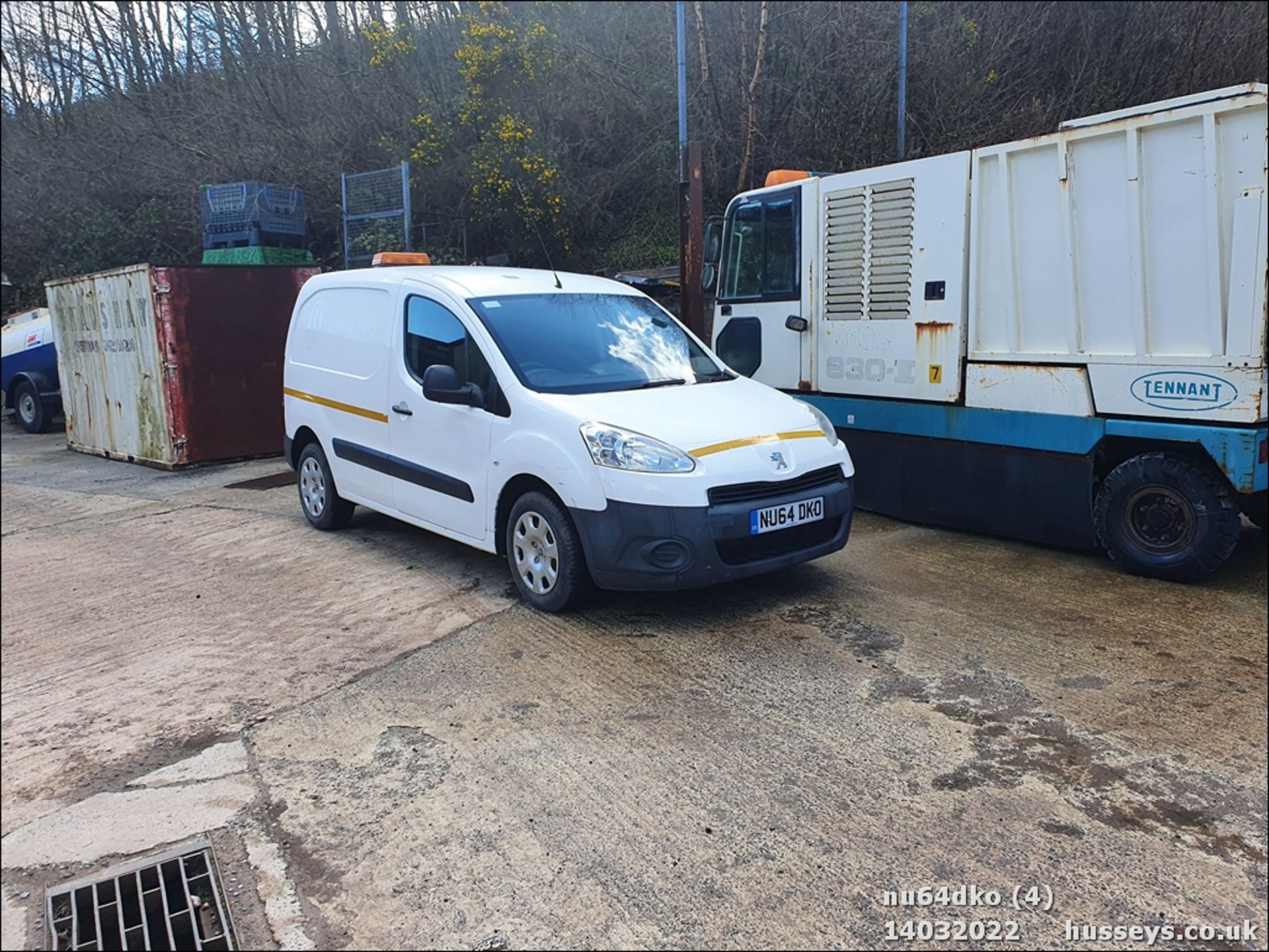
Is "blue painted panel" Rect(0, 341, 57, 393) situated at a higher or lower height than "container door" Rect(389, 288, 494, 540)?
higher

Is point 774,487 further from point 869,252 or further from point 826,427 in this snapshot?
point 869,252

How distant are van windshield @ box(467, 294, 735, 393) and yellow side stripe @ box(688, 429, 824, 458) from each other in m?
0.77

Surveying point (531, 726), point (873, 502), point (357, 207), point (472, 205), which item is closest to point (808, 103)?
point (472, 205)

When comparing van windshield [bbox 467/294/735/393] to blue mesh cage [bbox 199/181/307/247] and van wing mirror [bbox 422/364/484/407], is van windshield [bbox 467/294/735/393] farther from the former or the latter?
blue mesh cage [bbox 199/181/307/247]

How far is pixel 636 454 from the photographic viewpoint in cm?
468

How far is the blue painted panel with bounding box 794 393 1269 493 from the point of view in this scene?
16.5 feet

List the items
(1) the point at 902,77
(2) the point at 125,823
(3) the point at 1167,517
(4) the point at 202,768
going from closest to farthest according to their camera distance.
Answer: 1. (2) the point at 125,823
2. (4) the point at 202,768
3. (3) the point at 1167,517
4. (1) the point at 902,77

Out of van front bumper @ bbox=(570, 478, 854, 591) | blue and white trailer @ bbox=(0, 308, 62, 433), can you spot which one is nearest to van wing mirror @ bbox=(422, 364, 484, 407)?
van front bumper @ bbox=(570, 478, 854, 591)

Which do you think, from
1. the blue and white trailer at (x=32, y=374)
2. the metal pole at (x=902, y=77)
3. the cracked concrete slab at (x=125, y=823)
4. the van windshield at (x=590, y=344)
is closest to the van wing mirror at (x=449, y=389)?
the van windshield at (x=590, y=344)

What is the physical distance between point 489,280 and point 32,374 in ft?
37.3

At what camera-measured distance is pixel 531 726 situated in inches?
149

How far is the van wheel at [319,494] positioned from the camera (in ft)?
23.0

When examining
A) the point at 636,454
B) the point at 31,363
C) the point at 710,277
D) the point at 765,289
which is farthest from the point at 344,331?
the point at 31,363

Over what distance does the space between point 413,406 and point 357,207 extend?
9644 millimetres
